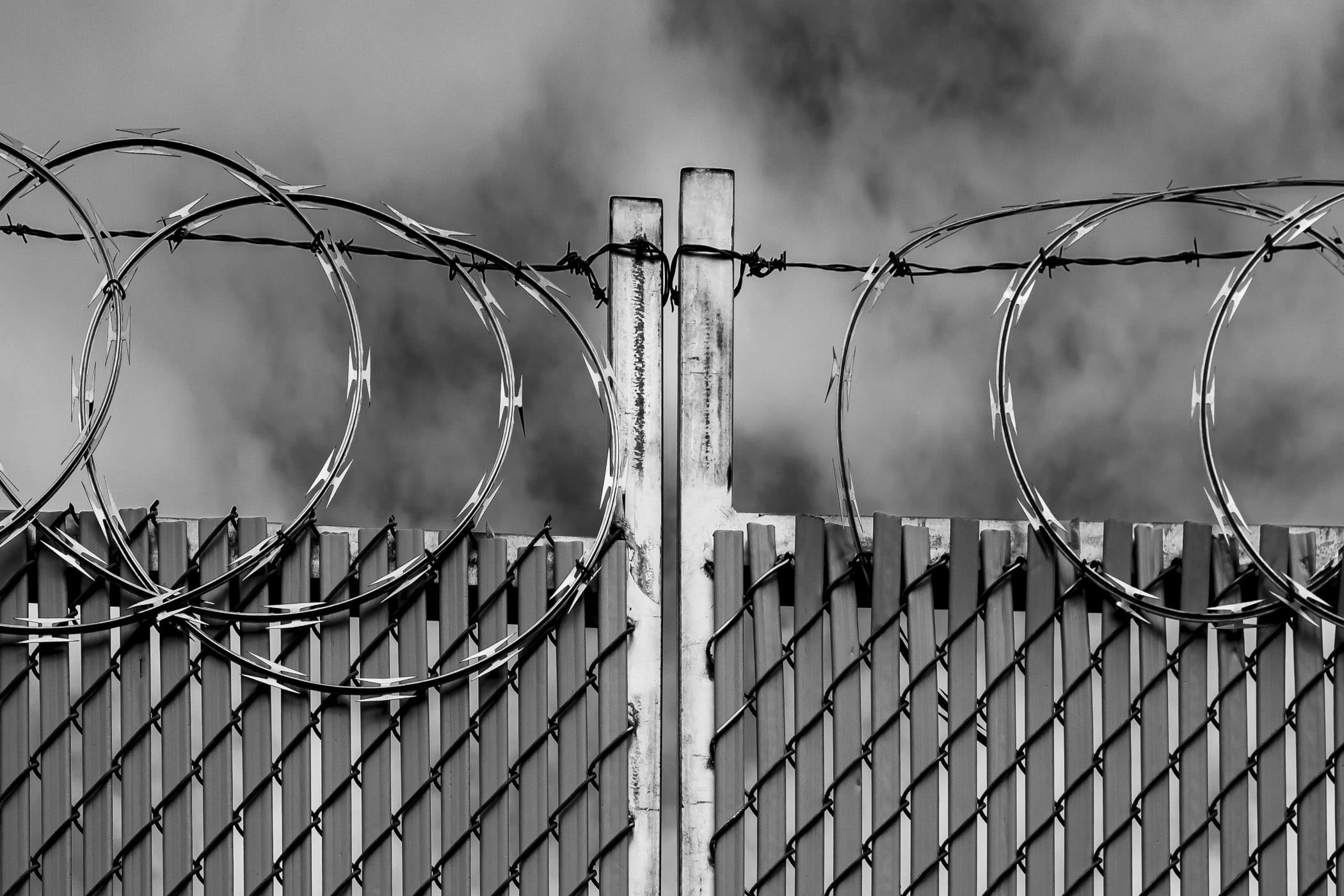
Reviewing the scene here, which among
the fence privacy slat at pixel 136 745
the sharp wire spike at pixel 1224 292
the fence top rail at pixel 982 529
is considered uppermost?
the sharp wire spike at pixel 1224 292

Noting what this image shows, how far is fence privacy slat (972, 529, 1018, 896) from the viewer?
3.09 metres

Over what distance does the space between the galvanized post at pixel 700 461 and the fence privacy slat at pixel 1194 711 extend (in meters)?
1.24

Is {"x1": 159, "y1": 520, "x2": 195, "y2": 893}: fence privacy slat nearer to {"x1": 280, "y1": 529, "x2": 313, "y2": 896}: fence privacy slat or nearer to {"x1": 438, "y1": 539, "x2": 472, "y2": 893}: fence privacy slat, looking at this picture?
{"x1": 280, "y1": 529, "x2": 313, "y2": 896}: fence privacy slat

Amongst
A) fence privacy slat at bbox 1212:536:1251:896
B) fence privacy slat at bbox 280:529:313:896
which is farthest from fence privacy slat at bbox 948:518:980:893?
fence privacy slat at bbox 280:529:313:896

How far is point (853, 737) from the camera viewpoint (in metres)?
3.09

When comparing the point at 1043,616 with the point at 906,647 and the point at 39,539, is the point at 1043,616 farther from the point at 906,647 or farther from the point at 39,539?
the point at 39,539

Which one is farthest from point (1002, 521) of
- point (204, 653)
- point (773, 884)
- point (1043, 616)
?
point (204, 653)

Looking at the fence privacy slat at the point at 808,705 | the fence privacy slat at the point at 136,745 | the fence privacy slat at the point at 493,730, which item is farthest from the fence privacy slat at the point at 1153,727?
the fence privacy slat at the point at 136,745

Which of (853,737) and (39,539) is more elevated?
(39,539)

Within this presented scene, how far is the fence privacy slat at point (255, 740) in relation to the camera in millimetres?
3027

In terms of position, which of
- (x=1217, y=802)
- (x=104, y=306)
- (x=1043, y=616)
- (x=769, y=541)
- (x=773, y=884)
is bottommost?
(x=773, y=884)

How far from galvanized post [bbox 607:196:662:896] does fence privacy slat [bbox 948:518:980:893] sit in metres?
0.76

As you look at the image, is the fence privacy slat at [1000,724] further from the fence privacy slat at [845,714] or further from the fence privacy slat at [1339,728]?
the fence privacy slat at [1339,728]

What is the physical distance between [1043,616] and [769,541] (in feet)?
2.46
